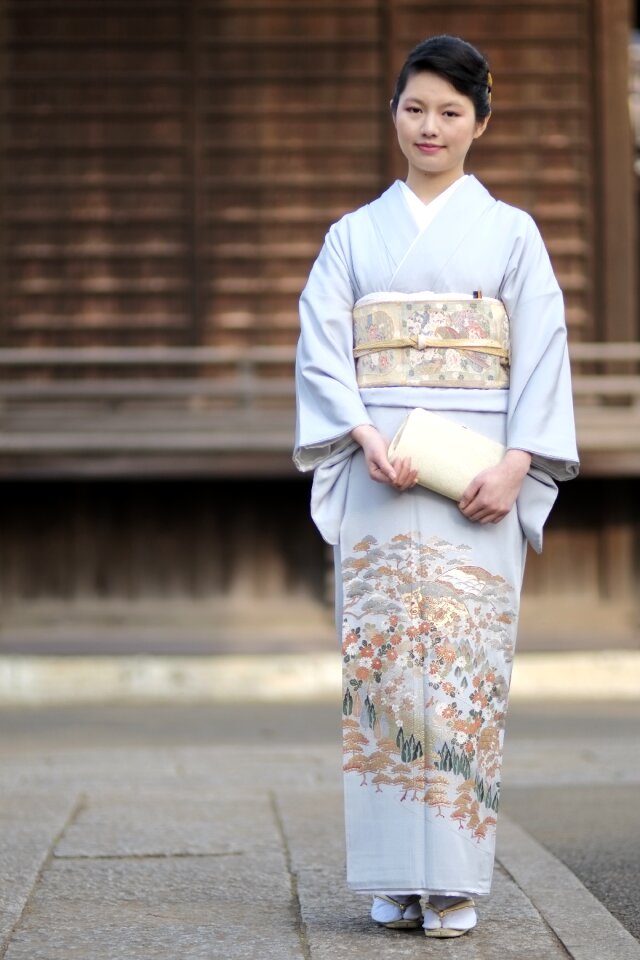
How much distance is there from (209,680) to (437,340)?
15.9 feet

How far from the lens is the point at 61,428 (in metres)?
7.80

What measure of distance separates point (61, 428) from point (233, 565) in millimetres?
1170

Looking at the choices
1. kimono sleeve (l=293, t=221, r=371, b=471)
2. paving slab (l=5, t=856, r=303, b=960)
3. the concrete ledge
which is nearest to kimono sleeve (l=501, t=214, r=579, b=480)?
kimono sleeve (l=293, t=221, r=371, b=471)

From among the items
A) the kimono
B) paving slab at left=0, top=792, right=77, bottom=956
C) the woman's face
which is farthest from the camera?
paving slab at left=0, top=792, right=77, bottom=956

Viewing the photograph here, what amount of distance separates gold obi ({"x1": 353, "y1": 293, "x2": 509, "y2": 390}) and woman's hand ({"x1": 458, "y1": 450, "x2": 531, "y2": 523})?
0.18 meters

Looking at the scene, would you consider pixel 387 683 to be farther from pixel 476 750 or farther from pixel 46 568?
pixel 46 568

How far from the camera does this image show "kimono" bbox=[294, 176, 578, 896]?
293cm

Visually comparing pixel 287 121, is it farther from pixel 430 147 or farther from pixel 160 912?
pixel 160 912

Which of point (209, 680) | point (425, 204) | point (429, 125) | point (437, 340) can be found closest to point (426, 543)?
point (437, 340)

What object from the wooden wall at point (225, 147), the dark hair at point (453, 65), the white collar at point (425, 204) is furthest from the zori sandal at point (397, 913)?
the wooden wall at point (225, 147)

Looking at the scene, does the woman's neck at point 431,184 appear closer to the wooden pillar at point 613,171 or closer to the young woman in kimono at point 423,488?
the young woman in kimono at point 423,488

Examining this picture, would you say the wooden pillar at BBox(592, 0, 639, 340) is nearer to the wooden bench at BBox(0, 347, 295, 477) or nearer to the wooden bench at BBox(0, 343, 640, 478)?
the wooden bench at BBox(0, 343, 640, 478)

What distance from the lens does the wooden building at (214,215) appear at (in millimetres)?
7887

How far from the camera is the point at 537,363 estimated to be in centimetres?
304
